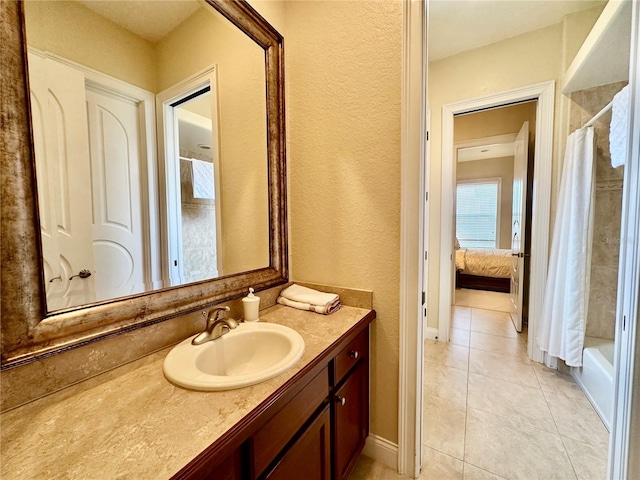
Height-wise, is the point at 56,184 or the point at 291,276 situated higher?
the point at 56,184

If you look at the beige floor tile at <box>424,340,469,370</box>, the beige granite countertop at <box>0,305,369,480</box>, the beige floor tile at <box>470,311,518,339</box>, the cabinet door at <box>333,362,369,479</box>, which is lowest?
the beige floor tile at <box>424,340,469,370</box>

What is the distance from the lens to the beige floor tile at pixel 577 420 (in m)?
1.50

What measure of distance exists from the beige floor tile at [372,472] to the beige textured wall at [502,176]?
6.37 meters

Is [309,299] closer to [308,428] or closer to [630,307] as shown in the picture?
[308,428]

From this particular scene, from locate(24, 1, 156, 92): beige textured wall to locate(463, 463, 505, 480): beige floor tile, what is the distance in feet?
7.33

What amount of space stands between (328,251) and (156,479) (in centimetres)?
112

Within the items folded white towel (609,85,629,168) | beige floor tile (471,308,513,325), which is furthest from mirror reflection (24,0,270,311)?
beige floor tile (471,308,513,325)

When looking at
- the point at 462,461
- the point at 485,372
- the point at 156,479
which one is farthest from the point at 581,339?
the point at 156,479

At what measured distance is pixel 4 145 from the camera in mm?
643

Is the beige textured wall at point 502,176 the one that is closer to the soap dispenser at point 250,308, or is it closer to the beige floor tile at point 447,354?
the beige floor tile at point 447,354

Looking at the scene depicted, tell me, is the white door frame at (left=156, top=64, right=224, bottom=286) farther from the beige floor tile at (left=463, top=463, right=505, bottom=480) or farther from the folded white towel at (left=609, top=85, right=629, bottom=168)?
the folded white towel at (left=609, top=85, right=629, bottom=168)

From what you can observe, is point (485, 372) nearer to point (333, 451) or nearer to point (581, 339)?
point (581, 339)

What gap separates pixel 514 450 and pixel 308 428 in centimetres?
133

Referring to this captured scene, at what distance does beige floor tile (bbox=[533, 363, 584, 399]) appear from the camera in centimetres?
190
